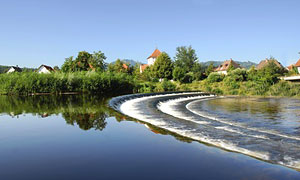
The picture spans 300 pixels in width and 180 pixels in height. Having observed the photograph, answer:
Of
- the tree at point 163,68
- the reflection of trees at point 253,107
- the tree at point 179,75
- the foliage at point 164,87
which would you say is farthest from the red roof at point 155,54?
the reflection of trees at point 253,107

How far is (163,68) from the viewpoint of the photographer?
4844cm

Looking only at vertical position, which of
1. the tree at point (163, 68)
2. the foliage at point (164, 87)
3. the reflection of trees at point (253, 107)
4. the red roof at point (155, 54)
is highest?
the red roof at point (155, 54)

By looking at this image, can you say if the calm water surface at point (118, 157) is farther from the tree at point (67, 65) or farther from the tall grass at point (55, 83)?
the tree at point (67, 65)

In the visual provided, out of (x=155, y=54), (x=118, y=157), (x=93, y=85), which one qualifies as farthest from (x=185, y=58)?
(x=118, y=157)

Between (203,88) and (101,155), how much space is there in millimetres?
33056

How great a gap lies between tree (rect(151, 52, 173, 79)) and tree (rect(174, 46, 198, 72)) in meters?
17.6

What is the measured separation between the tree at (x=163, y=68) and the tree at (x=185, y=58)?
17554mm

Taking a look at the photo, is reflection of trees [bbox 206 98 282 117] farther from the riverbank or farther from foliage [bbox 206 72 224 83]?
foliage [bbox 206 72 224 83]

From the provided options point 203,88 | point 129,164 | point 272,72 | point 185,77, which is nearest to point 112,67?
point 185,77

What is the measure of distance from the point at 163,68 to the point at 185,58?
20.9 m

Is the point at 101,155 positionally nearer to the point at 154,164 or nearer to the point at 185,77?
the point at 154,164

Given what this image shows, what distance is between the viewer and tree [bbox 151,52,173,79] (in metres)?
48.6

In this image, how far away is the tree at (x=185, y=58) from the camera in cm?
6650

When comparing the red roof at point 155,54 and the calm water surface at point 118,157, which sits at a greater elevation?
the red roof at point 155,54
